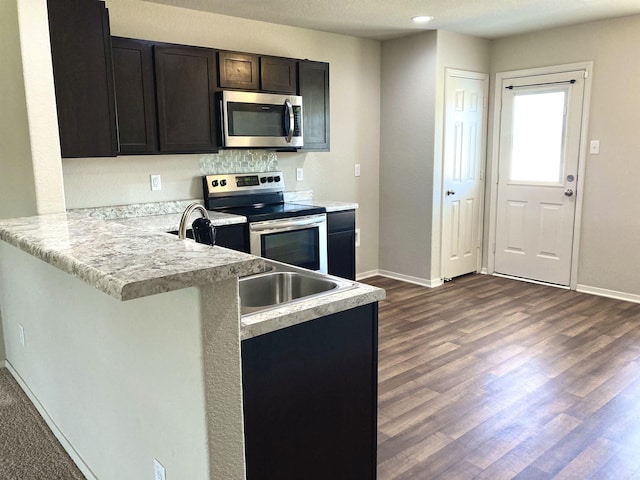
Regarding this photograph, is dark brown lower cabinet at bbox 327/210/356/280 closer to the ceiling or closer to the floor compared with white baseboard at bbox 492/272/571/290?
closer to the ceiling

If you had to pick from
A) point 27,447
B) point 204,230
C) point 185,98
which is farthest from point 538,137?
point 27,447

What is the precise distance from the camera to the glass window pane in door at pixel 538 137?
4.81 metres

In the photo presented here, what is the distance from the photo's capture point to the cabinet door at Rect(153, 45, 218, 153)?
138 inches

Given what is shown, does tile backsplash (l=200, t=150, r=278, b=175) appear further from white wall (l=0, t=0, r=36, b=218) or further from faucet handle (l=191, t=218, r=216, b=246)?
faucet handle (l=191, t=218, r=216, b=246)

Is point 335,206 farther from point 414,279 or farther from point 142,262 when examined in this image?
point 142,262

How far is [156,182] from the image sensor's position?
3.86 metres

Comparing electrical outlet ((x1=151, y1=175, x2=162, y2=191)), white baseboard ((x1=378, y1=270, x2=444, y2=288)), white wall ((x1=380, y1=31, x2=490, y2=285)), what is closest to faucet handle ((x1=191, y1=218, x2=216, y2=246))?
electrical outlet ((x1=151, y1=175, x2=162, y2=191))

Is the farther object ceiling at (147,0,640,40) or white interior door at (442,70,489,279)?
white interior door at (442,70,489,279)

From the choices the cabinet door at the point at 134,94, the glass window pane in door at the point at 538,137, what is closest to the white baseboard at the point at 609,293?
the glass window pane in door at the point at 538,137

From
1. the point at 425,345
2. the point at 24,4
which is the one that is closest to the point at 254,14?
the point at 24,4

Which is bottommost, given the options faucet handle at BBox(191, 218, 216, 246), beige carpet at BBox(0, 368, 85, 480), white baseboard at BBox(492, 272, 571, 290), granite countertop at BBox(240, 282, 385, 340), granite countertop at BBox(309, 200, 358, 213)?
beige carpet at BBox(0, 368, 85, 480)

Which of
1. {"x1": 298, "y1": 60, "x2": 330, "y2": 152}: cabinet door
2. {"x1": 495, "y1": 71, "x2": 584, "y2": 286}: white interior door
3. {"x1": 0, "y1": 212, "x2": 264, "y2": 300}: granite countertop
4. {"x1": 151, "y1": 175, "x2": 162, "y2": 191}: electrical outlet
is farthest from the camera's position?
{"x1": 495, "y1": 71, "x2": 584, "y2": 286}: white interior door

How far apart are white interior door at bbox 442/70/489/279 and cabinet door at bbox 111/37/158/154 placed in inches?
107

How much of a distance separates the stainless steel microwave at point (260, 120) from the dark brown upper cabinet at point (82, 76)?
887 millimetres
